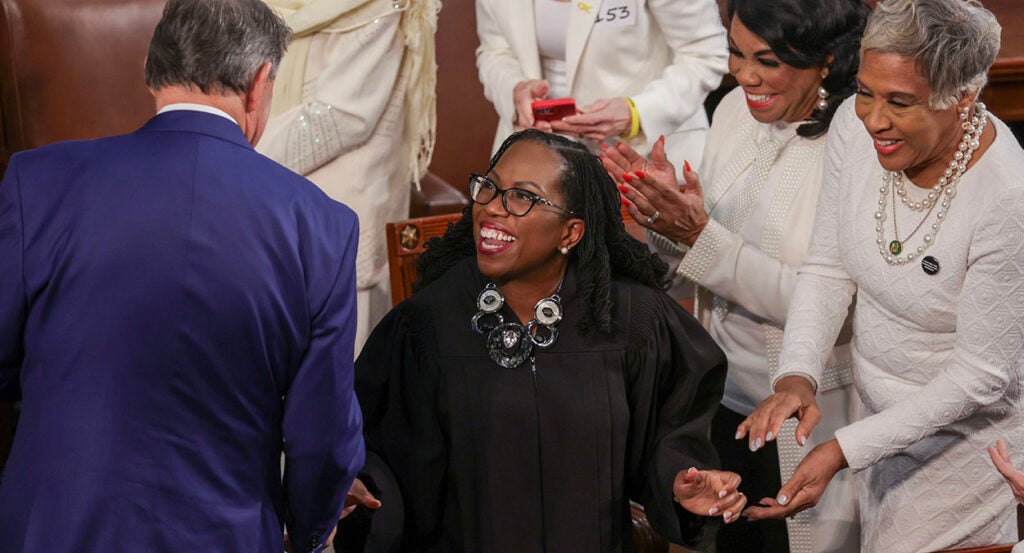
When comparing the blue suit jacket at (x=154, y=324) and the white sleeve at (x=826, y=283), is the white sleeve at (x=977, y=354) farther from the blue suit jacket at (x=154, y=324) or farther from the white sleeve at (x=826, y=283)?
the blue suit jacket at (x=154, y=324)

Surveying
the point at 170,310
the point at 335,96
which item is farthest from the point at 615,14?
the point at 170,310

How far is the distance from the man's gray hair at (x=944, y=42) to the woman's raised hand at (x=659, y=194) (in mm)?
739

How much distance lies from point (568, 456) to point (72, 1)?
8.52ft

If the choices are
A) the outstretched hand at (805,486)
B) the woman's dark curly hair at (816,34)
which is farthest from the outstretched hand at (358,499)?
the woman's dark curly hair at (816,34)

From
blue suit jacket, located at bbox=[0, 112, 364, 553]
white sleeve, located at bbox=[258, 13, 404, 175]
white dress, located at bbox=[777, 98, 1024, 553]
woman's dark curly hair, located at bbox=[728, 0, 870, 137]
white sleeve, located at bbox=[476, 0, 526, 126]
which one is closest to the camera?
blue suit jacket, located at bbox=[0, 112, 364, 553]

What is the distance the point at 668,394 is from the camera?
259 centimetres

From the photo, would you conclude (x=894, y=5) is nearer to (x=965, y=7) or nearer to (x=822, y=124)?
(x=965, y=7)

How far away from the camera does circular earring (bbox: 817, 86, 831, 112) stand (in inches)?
120

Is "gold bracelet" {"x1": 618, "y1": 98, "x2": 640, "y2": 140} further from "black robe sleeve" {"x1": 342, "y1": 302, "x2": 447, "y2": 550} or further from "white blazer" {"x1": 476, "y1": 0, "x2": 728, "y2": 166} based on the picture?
"black robe sleeve" {"x1": 342, "y1": 302, "x2": 447, "y2": 550}

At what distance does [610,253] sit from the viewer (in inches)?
103

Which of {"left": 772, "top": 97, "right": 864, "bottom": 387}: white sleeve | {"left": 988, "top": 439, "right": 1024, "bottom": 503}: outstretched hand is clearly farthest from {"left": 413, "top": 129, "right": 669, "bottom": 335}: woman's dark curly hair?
{"left": 988, "top": 439, "right": 1024, "bottom": 503}: outstretched hand

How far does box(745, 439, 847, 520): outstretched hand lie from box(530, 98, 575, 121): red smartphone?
1.28 m

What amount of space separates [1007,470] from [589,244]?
34.2 inches

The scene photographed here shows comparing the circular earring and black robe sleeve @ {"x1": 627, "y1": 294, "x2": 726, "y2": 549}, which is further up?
the circular earring
